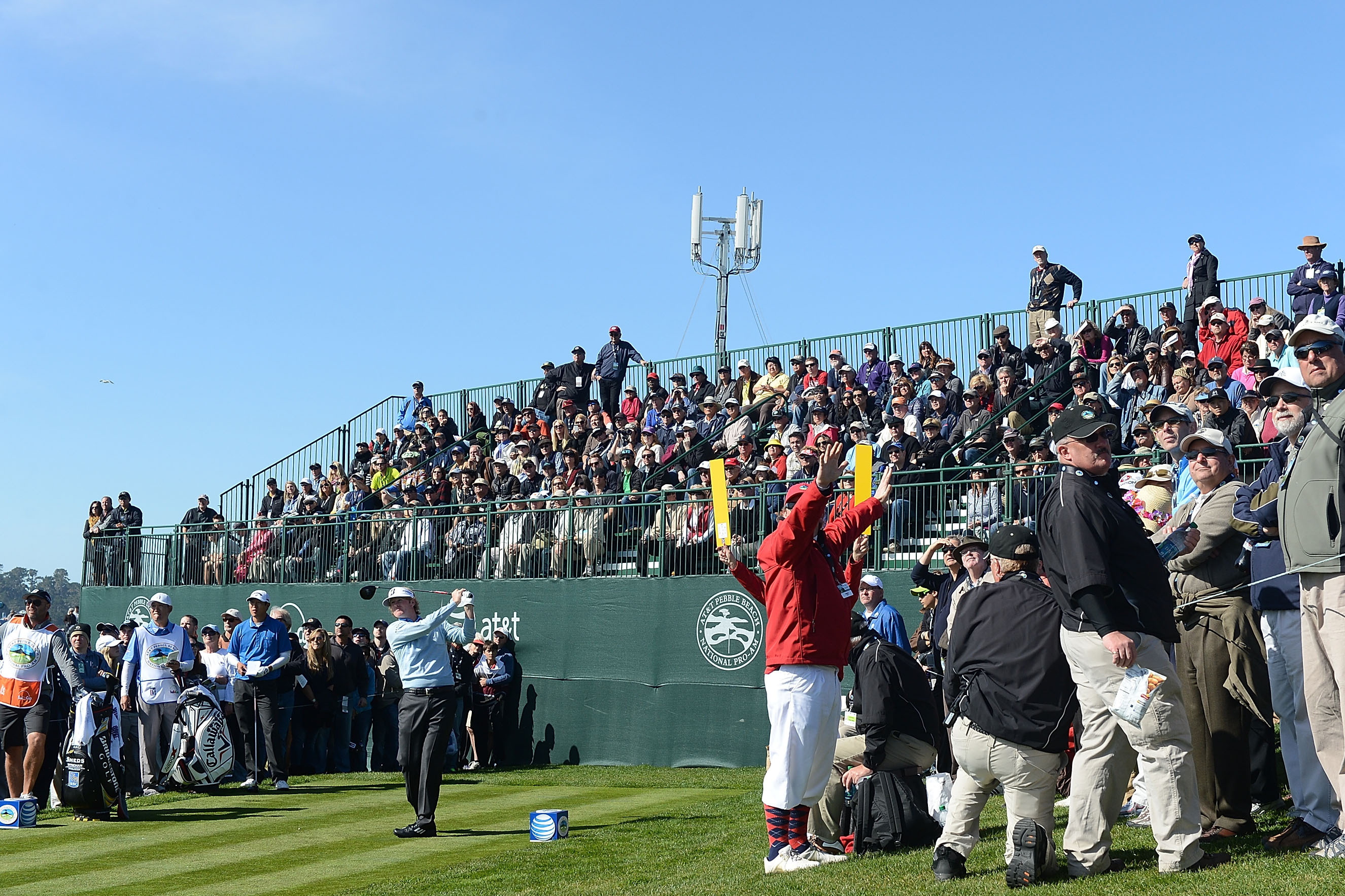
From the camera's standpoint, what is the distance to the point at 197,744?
14.8 metres

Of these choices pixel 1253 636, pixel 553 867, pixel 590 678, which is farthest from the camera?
pixel 590 678

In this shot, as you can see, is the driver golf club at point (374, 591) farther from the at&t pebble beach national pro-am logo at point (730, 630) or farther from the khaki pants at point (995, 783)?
the khaki pants at point (995, 783)

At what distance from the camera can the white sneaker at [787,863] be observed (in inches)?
294

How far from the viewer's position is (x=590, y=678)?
19000mm

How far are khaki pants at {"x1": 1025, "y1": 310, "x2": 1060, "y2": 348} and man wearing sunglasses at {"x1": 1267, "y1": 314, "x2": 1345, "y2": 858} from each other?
14.7 m

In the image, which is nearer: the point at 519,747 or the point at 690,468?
the point at 519,747

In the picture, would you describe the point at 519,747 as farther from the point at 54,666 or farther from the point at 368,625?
the point at 54,666

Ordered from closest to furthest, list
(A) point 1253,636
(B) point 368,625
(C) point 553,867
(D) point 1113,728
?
(D) point 1113,728 < (A) point 1253,636 < (C) point 553,867 < (B) point 368,625

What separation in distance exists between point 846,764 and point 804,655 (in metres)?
1.36

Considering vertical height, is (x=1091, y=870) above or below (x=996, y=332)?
below

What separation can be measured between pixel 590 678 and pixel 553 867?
32.1 ft

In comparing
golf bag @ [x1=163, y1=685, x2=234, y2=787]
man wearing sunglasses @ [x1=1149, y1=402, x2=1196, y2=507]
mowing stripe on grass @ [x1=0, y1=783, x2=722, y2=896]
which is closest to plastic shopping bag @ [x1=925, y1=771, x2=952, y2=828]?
man wearing sunglasses @ [x1=1149, y1=402, x2=1196, y2=507]

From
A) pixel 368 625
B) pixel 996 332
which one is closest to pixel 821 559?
→ pixel 996 332

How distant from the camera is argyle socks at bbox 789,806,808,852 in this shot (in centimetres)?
754
